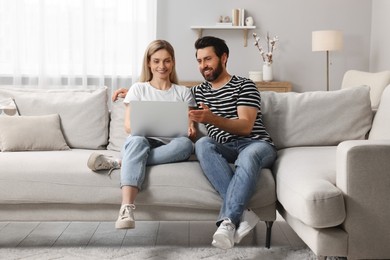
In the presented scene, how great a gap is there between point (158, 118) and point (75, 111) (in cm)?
73

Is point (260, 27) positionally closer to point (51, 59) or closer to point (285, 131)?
point (51, 59)

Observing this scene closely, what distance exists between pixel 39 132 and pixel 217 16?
353cm

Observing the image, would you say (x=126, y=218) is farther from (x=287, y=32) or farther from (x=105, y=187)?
(x=287, y=32)

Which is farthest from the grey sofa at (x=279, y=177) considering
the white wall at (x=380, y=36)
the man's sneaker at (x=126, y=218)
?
the white wall at (x=380, y=36)

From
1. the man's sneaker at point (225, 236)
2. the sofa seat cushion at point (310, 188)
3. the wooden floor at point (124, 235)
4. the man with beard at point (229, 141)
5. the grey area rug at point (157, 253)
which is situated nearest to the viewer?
the sofa seat cushion at point (310, 188)

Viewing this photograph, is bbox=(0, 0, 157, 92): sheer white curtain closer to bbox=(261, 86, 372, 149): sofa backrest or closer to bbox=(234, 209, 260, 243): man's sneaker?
bbox=(261, 86, 372, 149): sofa backrest

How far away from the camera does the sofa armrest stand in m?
2.27

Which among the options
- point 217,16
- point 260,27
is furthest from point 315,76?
point 217,16

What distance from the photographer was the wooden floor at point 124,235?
289 centimetres

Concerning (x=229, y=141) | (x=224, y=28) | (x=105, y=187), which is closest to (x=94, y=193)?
(x=105, y=187)

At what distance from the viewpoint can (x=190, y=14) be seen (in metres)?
6.24

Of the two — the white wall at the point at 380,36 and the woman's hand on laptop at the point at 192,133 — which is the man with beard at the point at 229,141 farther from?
the white wall at the point at 380,36

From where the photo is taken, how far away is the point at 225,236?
8.02ft

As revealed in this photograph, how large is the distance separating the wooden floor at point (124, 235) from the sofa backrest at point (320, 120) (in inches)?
21.1
